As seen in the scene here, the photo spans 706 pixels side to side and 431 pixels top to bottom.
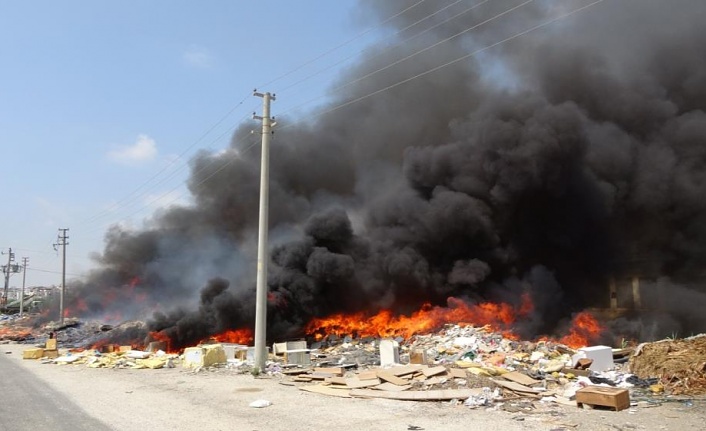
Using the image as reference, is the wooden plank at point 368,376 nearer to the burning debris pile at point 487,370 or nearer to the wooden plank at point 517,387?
the burning debris pile at point 487,370

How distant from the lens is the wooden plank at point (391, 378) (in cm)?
1173

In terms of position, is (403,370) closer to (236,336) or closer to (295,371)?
(295,371)

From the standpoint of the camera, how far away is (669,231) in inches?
1270

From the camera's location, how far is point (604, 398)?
9000 millimetres

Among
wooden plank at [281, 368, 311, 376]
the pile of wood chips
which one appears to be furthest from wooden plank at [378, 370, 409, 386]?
the pile of wood chips

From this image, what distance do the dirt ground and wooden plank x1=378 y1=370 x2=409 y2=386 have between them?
1.35m

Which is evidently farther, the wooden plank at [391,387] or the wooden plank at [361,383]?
the wooden plank at [361,383]

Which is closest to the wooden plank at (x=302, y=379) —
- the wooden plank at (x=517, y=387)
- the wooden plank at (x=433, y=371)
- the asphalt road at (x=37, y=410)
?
the wooden plank at (x=433, y=371)

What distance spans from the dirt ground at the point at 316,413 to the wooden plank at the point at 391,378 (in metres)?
1.35

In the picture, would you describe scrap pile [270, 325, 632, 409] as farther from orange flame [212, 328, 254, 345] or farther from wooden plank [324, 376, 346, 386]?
orange flame [212, 328, 254, 345]

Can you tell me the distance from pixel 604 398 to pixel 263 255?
10.1 metres

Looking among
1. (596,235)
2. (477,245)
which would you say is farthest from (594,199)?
(477,245)

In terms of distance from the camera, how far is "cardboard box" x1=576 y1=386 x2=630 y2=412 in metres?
8.94

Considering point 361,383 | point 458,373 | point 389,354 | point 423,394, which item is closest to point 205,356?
point 389,354
